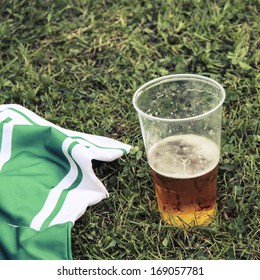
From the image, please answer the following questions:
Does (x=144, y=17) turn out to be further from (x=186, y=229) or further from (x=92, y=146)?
(x=186, y=229)

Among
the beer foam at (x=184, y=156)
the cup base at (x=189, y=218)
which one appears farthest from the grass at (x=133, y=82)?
the beer foam at (x=184, y=156)

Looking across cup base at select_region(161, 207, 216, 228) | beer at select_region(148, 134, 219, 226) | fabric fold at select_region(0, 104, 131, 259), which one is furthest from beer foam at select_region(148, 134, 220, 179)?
fabric fold at select_region(0, 104, 131, 259)

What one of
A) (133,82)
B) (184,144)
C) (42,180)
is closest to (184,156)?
(184,144)

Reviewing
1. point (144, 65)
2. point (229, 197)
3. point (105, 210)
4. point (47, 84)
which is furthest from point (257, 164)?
point (47, 84)

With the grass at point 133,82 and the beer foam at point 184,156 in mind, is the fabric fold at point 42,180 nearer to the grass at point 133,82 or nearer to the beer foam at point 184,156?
the grass at point 133,82

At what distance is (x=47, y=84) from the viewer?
311 cm

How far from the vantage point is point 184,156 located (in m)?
2.12

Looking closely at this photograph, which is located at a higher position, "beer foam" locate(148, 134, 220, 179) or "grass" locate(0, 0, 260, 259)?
"beer foam" locate(148, 134, 220, 179)

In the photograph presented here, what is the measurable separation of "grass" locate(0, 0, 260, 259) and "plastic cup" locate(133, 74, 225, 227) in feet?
0.34

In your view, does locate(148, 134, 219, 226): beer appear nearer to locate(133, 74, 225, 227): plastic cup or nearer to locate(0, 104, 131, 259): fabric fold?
locate(133, 74, 225, 227): plastic cup

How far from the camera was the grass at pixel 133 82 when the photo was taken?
2.24m

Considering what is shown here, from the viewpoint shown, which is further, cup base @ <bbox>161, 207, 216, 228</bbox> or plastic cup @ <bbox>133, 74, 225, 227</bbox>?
cup base @ <bbox>161, 207, 216, 228</bbox>

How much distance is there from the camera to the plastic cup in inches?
82.1
